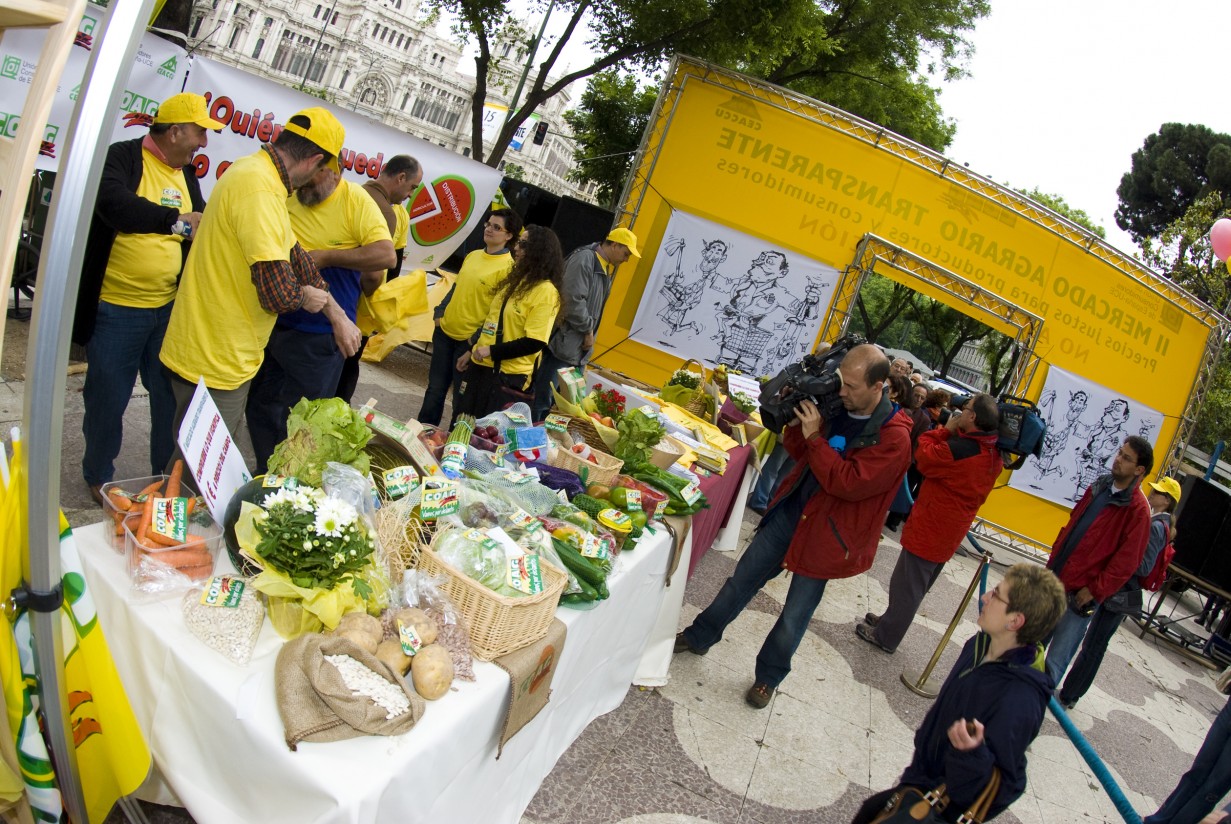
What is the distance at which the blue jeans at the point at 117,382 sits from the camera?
3.35 meters

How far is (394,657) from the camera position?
6.10ft

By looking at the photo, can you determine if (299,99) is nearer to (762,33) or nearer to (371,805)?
(371,805)

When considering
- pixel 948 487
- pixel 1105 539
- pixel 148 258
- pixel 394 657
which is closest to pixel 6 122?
pixel 148 258

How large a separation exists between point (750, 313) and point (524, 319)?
5532 mm

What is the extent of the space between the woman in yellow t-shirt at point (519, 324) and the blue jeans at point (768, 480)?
371 cm

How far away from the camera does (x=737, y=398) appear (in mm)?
7016

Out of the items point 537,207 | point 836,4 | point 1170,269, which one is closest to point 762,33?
point 537,207

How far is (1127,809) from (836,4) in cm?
1621

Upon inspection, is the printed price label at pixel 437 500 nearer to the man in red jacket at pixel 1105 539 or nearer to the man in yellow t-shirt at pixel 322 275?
the man in yellow t-shirt at pixel 322 275

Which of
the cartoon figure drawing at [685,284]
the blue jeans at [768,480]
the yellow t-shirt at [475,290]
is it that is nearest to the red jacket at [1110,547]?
the blue jeans at [768,480]

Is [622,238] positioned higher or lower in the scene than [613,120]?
lower

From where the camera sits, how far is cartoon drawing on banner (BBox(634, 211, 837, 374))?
9.62 m

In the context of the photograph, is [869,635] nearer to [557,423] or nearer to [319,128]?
[557,423]

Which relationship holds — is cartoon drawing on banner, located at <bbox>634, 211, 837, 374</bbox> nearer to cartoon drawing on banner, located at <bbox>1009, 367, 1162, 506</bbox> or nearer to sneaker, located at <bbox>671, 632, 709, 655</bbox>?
cartoon drawing on banner, located at <bbox>1009, 367, 1162, 506</bbox>
